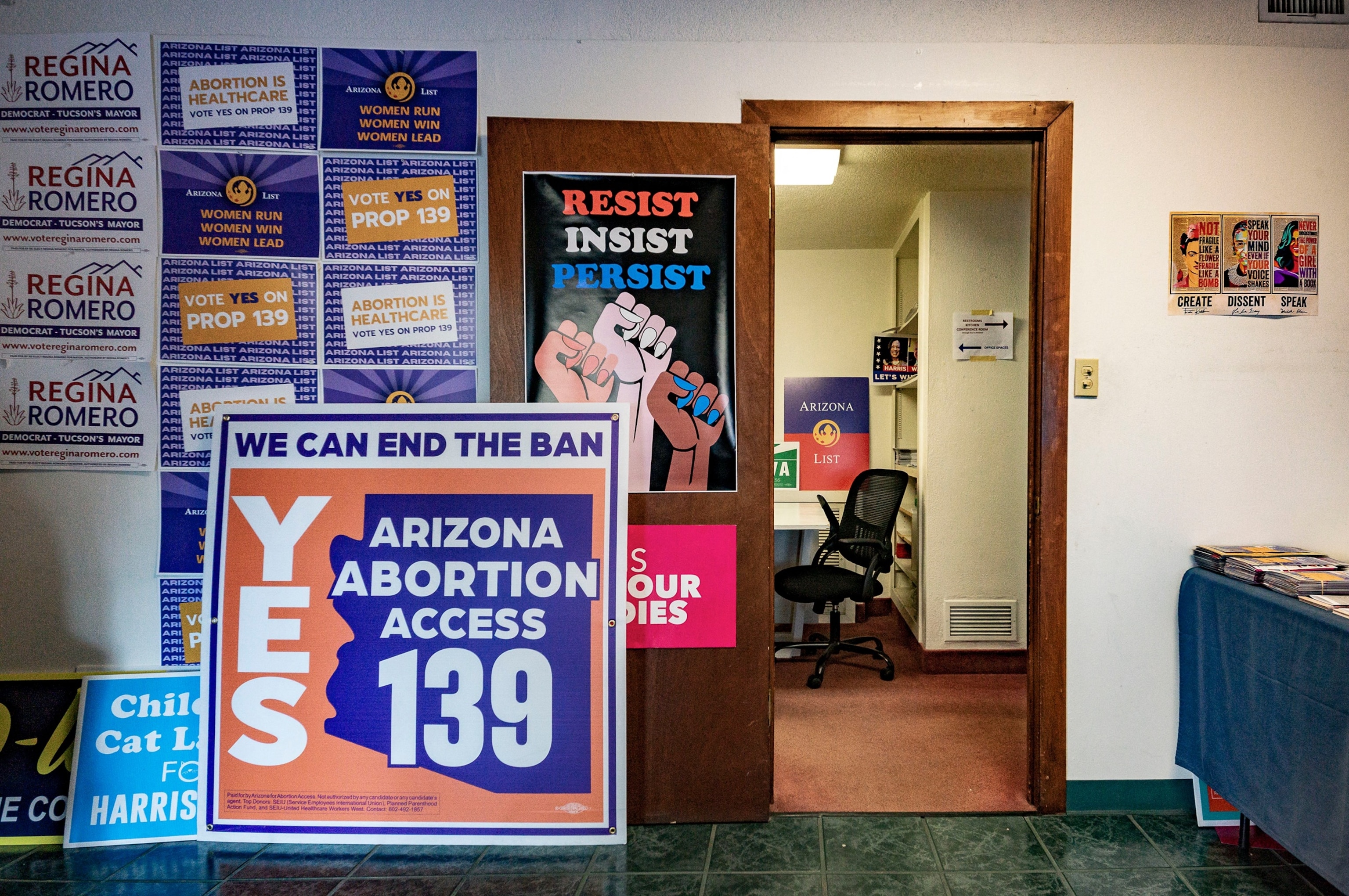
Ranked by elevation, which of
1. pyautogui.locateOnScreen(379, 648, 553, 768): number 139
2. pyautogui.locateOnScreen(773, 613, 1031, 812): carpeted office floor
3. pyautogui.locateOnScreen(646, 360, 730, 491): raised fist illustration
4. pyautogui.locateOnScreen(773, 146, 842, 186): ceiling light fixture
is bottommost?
pyautogui.locateOnScreen(773, 613, 1031, 812): carpeted office floor

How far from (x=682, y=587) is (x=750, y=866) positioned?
0.77m

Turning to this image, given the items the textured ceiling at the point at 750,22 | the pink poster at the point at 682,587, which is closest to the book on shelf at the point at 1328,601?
the pink poster at the point at 682,587

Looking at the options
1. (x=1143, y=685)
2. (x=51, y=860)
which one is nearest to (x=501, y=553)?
(x=51, y=860)

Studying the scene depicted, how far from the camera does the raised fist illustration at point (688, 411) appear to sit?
201 centimetres

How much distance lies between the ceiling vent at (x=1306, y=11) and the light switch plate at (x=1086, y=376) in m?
1.18

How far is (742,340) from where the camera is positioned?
2.02 m

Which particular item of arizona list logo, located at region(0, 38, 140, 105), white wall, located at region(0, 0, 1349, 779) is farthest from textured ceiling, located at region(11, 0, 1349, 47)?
arizona list logo, located at region(0, 38, 140, 105)

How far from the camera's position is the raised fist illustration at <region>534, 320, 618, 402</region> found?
201cm

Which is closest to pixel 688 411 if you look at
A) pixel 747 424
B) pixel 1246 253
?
pixel 747 424

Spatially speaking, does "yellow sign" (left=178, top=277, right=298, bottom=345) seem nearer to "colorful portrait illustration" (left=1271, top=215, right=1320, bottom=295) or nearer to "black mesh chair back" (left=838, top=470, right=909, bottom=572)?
"black mesh chair back" (left=838, top=470, right=909, bottom=572)

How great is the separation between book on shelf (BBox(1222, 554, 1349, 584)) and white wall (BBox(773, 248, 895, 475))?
2.91 m

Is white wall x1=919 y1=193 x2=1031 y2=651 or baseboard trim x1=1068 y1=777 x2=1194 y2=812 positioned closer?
baseboard trim x1=1068 y1=777 x2=1194 y2=812

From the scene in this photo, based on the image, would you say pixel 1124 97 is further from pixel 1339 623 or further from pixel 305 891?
pixel 305 891

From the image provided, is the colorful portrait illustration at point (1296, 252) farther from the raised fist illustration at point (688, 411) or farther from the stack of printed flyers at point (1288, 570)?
the raised fist illustration at point (688, 411)
